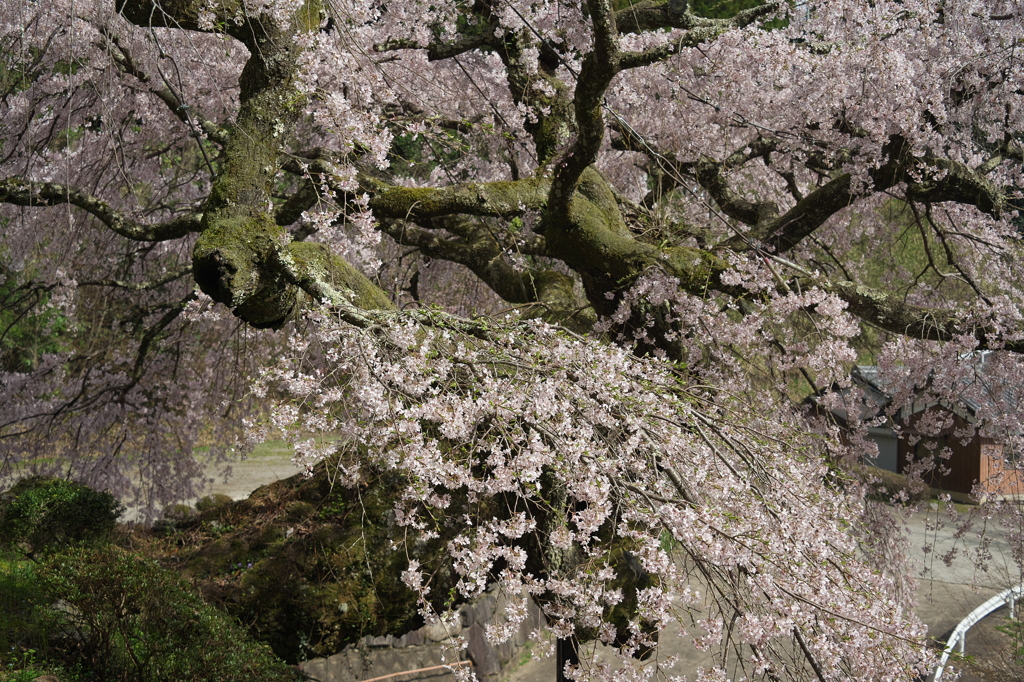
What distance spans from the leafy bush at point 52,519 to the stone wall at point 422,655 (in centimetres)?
198

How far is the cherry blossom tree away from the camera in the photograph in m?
2.88

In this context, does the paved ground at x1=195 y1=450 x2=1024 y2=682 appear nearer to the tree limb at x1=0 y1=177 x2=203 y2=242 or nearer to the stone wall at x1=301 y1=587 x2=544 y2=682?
the stone wall at x1=301 y1=587 x2=544 y2=682

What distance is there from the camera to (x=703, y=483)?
3.11 metres

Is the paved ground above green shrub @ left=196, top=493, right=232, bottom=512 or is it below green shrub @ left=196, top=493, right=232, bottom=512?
below

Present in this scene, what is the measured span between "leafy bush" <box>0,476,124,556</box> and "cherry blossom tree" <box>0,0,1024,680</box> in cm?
107

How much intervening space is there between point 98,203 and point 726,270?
13.3 ft

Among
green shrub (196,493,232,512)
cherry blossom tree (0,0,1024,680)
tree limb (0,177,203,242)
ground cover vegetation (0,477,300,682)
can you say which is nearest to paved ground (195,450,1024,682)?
green shrub (196,493,232,512)

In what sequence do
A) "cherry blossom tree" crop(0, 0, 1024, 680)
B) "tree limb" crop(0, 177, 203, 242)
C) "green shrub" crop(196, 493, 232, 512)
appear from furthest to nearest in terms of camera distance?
"green shrub" crop(196, 493, 232, 512), "tree limb" crop(0, 177, 203, 242), "cherry blossom tree" crop(0, 0, 1024, 680)

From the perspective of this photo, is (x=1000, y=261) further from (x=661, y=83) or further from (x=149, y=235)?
(x=149, y=235)

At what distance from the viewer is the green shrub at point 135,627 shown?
13.0ft

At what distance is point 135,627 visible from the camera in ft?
13.6

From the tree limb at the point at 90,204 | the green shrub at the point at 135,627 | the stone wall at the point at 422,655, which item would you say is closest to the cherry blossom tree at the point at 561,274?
the tree limb at the point at 90,204

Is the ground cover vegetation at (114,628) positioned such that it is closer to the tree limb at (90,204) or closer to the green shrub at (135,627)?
the green shrub at (135,627)

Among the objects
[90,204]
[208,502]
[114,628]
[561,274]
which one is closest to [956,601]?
[561,274]
